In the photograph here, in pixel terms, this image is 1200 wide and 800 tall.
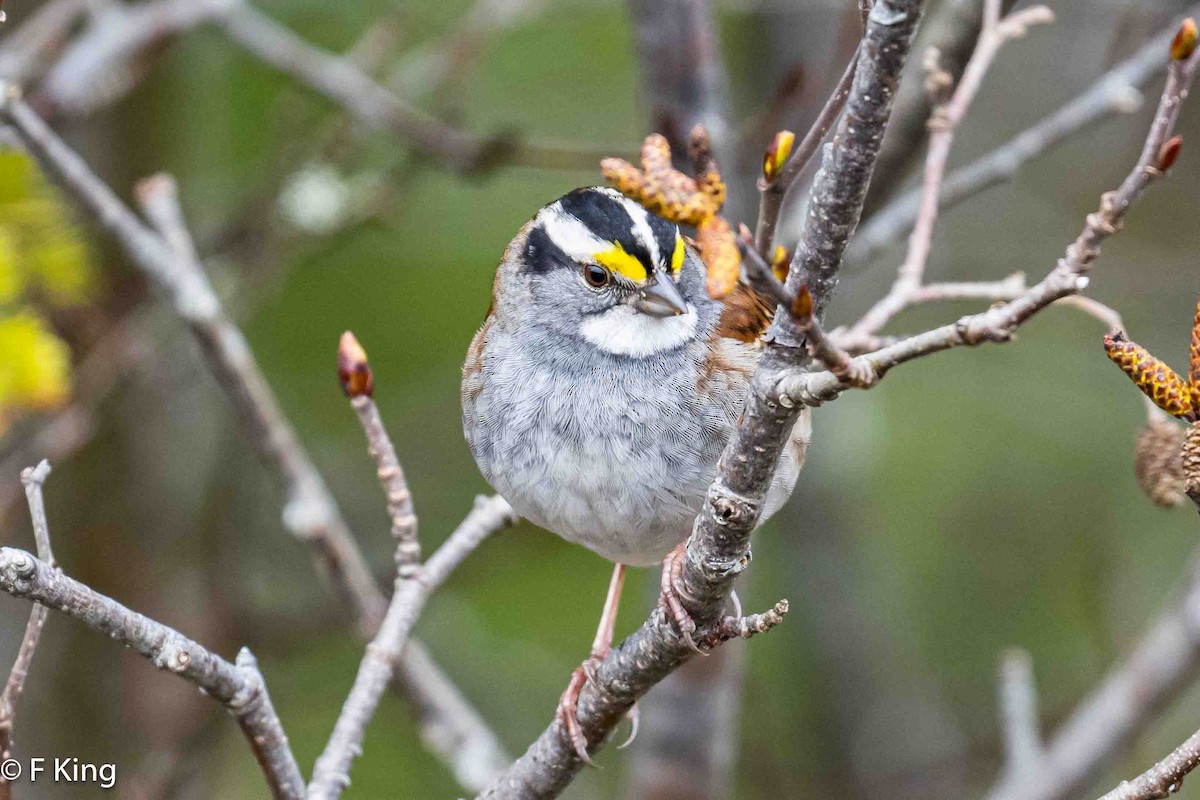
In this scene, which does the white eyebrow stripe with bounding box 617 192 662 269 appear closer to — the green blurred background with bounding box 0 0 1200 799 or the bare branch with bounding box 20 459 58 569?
the bare branch with bounding box 20 459 58 569

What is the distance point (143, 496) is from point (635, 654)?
4.07m

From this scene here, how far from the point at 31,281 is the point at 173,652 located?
2583 mm

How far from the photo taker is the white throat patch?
3176 millimetres

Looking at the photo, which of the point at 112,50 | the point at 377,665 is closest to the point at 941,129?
the point at 377,665

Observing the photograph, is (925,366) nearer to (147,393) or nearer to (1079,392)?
(1079,392)

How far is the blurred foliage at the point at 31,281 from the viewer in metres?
3.70

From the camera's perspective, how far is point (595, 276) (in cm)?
336

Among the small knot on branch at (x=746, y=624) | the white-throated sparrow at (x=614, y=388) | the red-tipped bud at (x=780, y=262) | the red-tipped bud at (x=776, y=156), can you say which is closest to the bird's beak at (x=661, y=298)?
the white-throated sparrow at (x=614, y=388)

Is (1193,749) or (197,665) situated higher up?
(197,665)

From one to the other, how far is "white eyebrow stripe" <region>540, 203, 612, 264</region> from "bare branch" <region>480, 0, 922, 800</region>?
1185 mm

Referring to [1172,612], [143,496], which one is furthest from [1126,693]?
[143,496]

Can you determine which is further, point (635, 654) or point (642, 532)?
point (642, 532)

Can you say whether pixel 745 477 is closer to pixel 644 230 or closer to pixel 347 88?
pixel 644 230

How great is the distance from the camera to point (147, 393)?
5.89m
